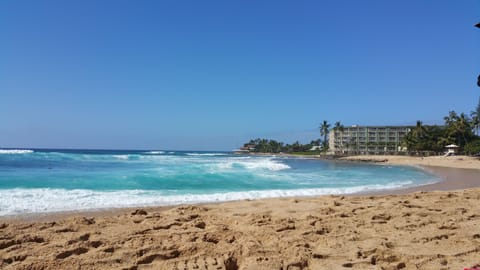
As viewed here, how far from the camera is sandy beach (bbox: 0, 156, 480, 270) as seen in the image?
3.89 metres

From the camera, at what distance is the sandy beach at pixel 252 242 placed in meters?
3.89

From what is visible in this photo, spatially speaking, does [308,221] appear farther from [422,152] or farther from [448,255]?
[422,152]

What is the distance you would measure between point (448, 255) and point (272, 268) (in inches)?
85.6

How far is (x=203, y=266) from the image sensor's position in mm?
3801

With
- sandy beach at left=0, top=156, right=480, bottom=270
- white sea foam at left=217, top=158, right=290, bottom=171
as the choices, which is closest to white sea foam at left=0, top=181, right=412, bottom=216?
sandy beach at left=0, top=156, right=480, bottom=270

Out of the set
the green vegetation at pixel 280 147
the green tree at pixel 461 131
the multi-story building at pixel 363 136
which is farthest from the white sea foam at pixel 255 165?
the green vegetation at pixel 280 147

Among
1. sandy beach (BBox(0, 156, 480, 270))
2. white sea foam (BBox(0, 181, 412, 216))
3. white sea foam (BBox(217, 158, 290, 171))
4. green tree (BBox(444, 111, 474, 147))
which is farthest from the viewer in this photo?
green tree (BBox(444, 111, 474, 147))

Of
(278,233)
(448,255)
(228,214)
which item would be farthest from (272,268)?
(228,214)

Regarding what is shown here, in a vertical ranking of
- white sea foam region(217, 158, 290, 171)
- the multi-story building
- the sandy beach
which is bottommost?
white sea foam region(217, 158, 290, 171)

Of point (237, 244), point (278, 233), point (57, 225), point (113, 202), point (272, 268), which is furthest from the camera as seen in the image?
point (113, 202)

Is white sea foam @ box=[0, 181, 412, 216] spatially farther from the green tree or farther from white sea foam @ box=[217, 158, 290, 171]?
the green tree

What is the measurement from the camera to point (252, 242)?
15.1 ft

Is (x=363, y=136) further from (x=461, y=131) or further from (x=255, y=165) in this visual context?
(x=255, y=165)

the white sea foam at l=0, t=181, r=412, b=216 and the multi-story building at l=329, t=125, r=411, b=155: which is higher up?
the multi-story building at l=329, t=125, r=411, b=155
